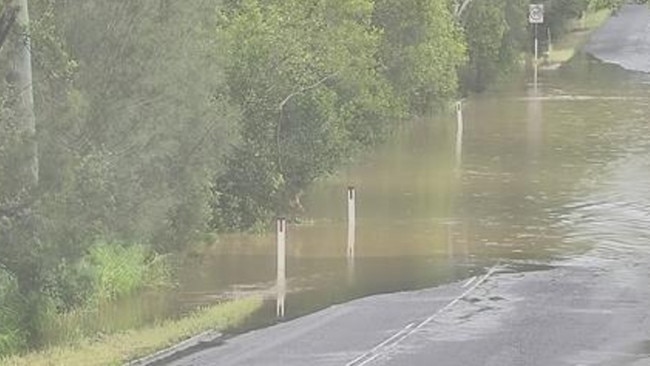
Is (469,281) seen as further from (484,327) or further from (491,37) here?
(491,37)

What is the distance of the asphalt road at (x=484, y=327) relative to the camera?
47.7 ft

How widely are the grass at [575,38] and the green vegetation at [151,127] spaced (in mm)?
44094

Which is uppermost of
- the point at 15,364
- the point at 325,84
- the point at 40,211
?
the point at 325,84

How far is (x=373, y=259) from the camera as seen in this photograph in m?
22.5

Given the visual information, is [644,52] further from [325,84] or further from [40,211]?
[40,211]

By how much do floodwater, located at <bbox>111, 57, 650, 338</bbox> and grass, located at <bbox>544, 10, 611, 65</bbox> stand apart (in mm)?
30658

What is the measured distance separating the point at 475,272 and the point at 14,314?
286 inches

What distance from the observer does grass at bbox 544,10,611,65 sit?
77925mm

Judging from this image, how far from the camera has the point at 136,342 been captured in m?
15.9

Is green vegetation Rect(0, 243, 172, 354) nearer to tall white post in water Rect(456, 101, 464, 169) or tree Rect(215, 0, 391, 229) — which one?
tree Rect(215, 0, 391, 229)

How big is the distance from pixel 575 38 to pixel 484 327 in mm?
Result: 77703

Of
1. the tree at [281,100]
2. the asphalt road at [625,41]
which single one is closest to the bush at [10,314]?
the tree at [281,100]

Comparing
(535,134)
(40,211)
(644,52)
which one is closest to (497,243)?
(40,211)

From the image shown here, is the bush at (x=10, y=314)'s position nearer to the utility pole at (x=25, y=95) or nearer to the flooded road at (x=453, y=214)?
the utility pole at (x=25, y=95)
